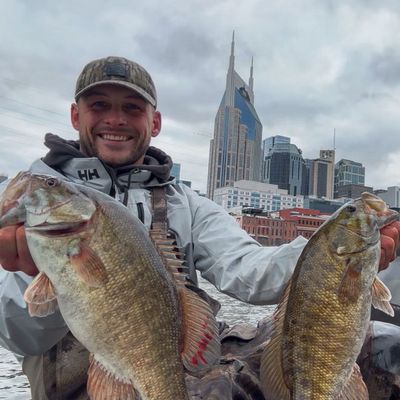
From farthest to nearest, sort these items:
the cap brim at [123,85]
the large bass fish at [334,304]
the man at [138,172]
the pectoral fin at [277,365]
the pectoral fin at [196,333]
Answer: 1. the cap brim at [123,85]
2. the man at [138,172]
3. the pectoral fin at [277,365]
4. the large bass fish at [334,304]
5. the pectoral fin at [196,333]

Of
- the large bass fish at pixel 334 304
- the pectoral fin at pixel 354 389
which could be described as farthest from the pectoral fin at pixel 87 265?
the pectoral fin at pixel 354 389

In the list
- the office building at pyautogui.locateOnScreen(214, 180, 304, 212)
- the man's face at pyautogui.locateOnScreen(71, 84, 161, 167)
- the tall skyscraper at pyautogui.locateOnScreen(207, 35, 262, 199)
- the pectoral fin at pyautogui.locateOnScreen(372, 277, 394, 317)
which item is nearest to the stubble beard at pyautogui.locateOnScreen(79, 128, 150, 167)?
the man's face at pyautogui.locateOnScreen(71, 84, 161, 167)

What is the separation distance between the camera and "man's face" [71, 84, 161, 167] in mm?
3777

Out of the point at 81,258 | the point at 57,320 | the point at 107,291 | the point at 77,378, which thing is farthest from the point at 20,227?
the point at 77,378

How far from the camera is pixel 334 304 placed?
2.44 meters

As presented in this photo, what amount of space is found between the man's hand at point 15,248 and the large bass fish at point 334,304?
4.24 feet

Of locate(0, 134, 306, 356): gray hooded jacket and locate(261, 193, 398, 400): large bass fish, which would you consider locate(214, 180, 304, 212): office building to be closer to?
locate(0, 134, 306, 356): gray hooded jacket

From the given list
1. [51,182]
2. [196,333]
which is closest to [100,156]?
[51,182]

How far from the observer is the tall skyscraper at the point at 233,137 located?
144500 mm

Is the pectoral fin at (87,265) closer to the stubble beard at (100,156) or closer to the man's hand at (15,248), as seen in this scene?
the man's hand at (15,248)

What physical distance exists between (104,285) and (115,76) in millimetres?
2087

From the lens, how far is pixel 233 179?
146125 mm

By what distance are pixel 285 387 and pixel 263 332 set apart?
944 millimetres

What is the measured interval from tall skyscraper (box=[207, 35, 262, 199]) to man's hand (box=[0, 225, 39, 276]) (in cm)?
14009
